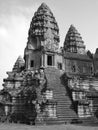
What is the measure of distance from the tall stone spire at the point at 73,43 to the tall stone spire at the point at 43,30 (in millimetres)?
17230

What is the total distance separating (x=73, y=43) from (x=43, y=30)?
20397 millimetres

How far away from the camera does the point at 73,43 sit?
176 ft

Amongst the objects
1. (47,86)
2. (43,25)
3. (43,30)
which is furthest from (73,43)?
(47,86)

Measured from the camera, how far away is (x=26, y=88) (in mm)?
25875

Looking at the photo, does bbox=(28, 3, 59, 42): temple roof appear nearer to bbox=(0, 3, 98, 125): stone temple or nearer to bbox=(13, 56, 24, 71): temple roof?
bbox=(0, 3, 98, 125): stone temple

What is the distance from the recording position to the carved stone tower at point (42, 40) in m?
31.9

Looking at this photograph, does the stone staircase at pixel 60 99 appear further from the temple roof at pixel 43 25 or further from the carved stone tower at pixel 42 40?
the temple roof at pixel 43 25

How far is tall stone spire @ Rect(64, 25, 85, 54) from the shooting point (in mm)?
53250

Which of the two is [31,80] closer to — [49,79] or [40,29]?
[49,79]

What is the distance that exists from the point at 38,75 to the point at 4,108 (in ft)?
20.9

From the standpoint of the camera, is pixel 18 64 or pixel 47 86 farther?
pixel 18 64

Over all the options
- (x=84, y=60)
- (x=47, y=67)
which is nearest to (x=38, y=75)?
(x=47, y=67)

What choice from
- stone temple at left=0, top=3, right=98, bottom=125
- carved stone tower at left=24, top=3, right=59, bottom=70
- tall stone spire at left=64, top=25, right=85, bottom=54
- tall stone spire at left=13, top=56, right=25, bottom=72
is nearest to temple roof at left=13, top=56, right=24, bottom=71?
tall stone spire at left=13, top=56, right=25, bottom=72

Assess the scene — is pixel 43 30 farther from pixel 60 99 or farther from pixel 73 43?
pixel 73 43
